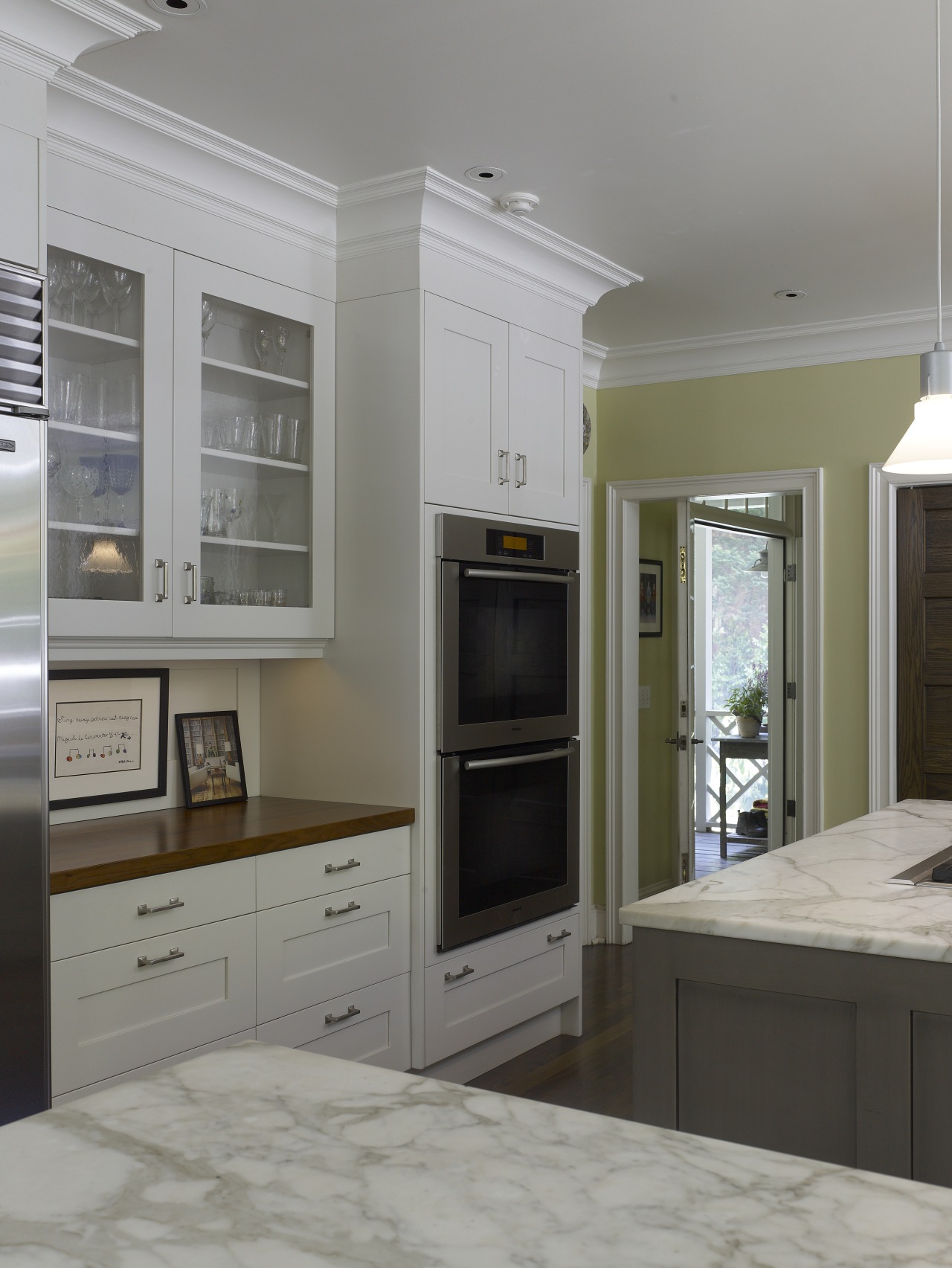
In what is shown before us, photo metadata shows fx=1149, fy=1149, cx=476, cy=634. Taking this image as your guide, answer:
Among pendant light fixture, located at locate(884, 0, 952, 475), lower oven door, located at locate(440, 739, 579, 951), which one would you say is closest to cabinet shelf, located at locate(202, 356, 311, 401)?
lower oven door, located at locate(440, 739, 579, 951)

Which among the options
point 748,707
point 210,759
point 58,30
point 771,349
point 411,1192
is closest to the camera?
point 411,1192

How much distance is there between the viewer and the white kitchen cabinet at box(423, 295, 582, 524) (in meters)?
3.28

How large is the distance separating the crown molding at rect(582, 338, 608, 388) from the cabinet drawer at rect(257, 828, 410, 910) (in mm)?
2508

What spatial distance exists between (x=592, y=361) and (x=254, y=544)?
2.33 meters

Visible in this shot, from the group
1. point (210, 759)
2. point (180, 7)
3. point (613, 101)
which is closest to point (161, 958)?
point (210, 759)

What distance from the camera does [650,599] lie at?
18.4ft

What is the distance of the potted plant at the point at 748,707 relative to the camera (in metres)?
7.32

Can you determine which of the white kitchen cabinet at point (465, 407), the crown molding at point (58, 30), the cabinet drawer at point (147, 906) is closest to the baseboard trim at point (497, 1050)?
the cabinet drawer at point (147, 906)

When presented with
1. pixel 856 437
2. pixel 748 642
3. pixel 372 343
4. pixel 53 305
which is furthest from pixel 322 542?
pixel 748 642

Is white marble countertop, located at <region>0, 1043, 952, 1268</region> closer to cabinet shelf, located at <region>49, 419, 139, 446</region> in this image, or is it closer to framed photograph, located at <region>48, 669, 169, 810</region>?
cabinet shelf, located at <region>49, 419, 139, 446</region>

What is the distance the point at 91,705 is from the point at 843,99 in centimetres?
239

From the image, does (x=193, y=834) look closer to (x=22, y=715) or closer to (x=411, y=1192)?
(x=22, y=715)

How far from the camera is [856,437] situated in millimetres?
4570

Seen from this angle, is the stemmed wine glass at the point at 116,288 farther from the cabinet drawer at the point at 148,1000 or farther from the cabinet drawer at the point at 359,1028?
the cabinet drawer at the point at 359,1028
